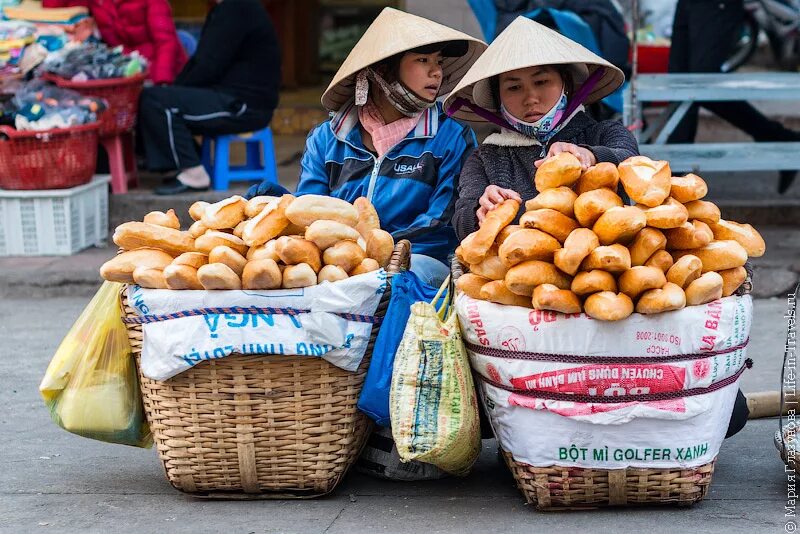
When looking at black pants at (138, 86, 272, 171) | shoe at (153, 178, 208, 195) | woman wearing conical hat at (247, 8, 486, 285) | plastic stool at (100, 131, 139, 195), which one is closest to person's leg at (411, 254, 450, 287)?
woman wearing conical hat at (247, 8, 486, 285)

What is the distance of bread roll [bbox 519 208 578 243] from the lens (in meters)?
3.01

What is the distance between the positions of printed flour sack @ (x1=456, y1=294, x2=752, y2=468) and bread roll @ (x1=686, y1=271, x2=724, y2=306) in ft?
0.09

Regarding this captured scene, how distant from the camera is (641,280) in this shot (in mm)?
2902

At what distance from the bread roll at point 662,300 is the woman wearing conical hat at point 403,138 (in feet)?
3.23

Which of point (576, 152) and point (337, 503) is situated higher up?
point (576, 152)

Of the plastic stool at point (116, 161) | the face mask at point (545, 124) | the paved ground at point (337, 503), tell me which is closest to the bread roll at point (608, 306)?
the paved ground at point (337, 503)

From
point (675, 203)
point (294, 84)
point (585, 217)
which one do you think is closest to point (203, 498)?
point (585, 217)

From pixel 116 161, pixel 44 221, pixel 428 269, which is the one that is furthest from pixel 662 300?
pixel 116 161

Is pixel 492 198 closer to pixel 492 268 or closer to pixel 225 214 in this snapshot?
pixel 492 268

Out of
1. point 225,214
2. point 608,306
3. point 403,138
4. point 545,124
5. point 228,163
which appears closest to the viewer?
point 608,306

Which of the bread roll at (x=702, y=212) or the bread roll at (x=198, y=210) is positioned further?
the bread roll at (x=198, y=210)

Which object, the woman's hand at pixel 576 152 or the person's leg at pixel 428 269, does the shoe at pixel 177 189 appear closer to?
the person's leg at pixel 428 269

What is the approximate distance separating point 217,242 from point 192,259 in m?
0.08

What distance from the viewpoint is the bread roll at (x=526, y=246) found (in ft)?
9.77
